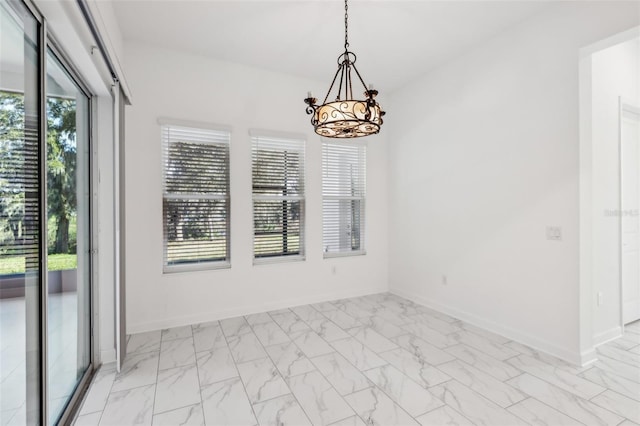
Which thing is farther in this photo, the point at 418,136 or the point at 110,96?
the point at 418,136

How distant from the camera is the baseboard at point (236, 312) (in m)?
3.44

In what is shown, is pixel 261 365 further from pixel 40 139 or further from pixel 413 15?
pixel 413 15

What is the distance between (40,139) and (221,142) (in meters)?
2.27

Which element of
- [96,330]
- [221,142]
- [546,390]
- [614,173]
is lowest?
[546,390]

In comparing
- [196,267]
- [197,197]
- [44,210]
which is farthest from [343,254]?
[44,210]

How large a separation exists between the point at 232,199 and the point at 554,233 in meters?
3.37

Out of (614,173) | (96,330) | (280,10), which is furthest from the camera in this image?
(614,173)

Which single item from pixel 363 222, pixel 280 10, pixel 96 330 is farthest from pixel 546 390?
pixel 280 10

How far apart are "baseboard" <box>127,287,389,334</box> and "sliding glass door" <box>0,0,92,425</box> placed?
1.10 metres

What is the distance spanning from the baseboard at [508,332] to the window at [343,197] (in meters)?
1.25

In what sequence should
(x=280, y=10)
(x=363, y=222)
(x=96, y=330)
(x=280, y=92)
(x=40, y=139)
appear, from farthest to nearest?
(x=363, y=222), (x=280, y=92), (x=280, y=10), (x=96, y=330), (x=40, y=139)

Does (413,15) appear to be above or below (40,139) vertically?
above

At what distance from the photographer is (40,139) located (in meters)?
1.62

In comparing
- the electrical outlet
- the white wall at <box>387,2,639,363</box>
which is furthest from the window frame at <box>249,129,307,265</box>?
the electrical outlet
